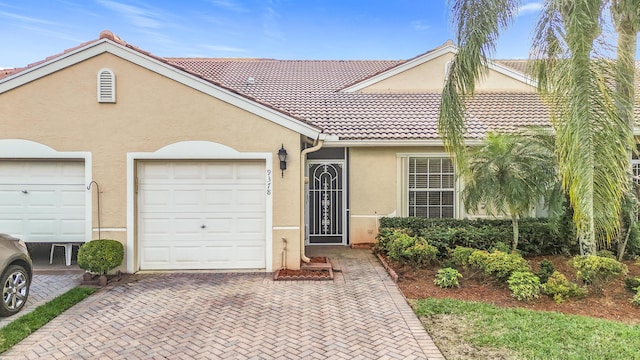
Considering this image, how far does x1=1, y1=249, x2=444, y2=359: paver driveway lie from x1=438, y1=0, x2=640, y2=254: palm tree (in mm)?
3871

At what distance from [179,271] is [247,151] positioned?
323 centimetres

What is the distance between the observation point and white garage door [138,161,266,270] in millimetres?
8859

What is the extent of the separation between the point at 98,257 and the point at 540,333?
798 cm

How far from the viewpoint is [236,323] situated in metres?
5.84

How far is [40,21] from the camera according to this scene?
15.2 m

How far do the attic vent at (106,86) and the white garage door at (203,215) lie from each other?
174 centimetres

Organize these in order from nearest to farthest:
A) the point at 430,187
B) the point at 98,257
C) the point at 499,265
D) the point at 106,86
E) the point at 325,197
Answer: the point at 499,265 → the point at 98,257 → the point at 106,86 → the point at 430,187 → the point at 325,197

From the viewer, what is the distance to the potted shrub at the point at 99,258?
770 cm

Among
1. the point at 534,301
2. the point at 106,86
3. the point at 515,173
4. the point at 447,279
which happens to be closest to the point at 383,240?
the point at 447,279

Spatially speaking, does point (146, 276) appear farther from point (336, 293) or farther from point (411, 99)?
point (411, 99)

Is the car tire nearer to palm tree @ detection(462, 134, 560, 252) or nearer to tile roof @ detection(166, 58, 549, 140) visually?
tile roof @ detection(166, 58, 549, 140)

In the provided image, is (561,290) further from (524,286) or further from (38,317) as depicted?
(38,317)

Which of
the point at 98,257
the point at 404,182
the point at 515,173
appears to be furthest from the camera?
the point at 404,182

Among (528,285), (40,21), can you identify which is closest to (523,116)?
(528,285)
